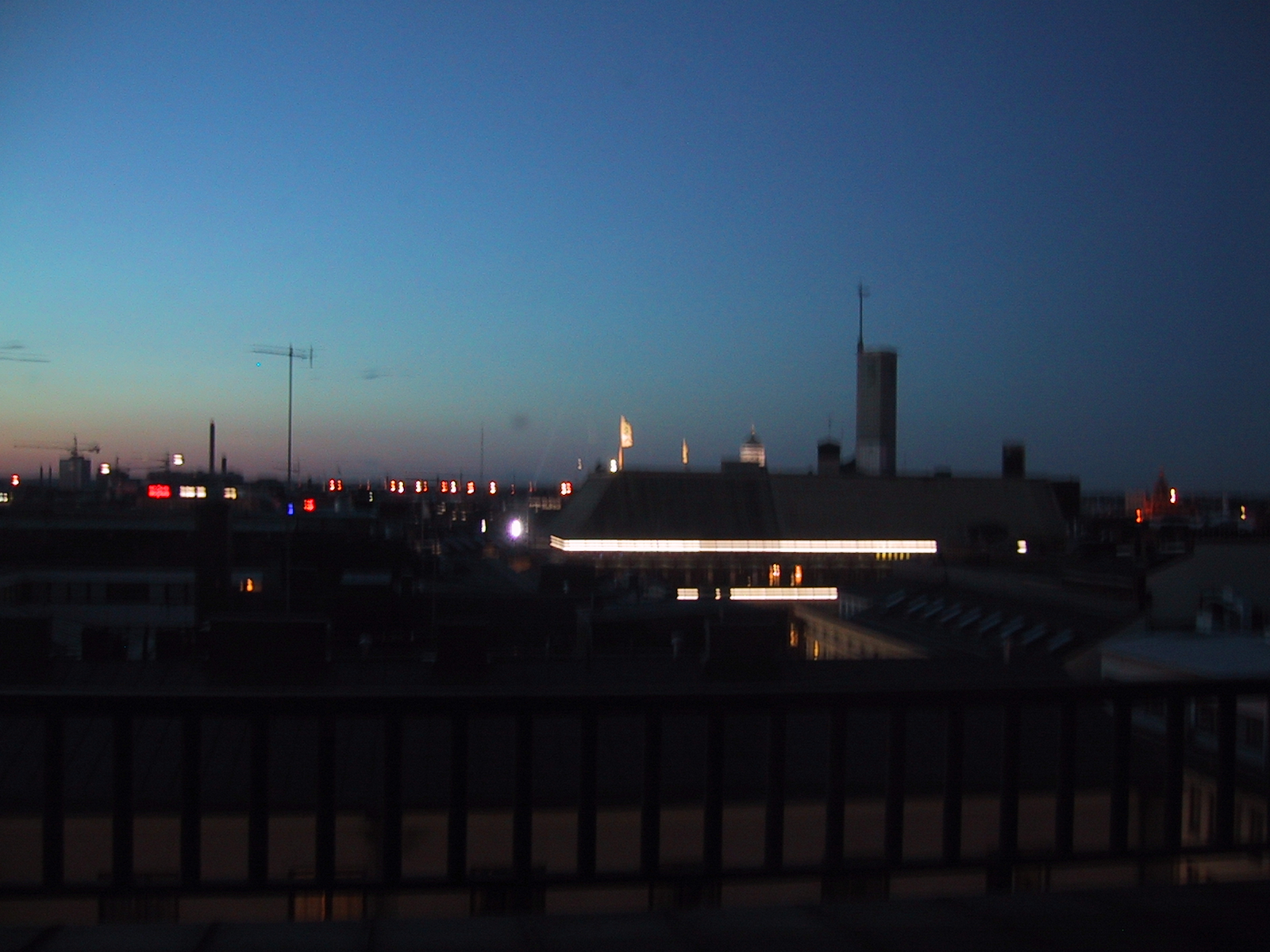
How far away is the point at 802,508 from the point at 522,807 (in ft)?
211

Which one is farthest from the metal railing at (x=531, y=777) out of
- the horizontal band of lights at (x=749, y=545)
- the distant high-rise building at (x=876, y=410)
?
the distant high-rise building at (x=876, y=410)

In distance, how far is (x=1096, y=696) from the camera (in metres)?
4.01

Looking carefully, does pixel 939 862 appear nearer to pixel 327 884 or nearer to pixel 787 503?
pixel 327 884

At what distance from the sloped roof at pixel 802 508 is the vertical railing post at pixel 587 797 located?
5893 centimetres

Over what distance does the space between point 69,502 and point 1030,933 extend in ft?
154

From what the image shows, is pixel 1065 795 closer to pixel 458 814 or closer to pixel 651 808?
pixel 651 808

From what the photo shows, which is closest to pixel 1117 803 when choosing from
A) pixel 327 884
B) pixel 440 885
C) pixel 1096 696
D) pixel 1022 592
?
pixel 1096 696

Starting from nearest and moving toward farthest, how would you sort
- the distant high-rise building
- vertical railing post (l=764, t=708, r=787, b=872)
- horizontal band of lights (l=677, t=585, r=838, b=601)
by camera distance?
vertical railing post (l=764, t=708, r=787, b=872) → horizontal band of lights (l=677, t=585, r=838, b=601) → the distant high-rise building

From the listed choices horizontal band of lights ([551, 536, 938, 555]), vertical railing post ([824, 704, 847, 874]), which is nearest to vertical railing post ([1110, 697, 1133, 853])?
vertical railing post ([824, 704, 847, 874])

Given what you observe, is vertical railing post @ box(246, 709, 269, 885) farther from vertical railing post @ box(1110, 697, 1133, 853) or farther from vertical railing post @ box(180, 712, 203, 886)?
vertical railing post @ box(1110, 697, 1133, 853)

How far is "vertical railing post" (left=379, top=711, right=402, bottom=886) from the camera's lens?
11.8 feet

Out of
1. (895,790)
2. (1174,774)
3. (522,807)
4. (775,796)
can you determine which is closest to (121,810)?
(522,807)

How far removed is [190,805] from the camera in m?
3.58

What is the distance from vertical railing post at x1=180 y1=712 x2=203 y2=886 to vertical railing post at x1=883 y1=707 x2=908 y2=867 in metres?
2.53
